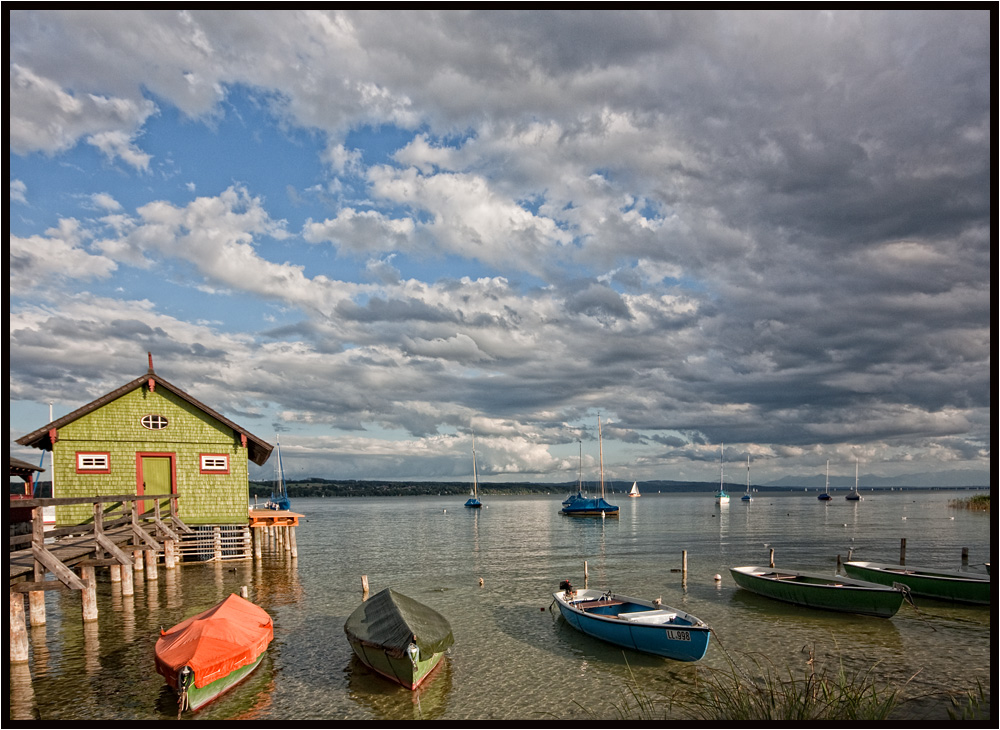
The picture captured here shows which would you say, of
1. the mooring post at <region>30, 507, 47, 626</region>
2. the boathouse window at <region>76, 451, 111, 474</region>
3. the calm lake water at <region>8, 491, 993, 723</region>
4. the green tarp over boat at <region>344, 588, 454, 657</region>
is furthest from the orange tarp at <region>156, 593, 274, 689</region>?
the boathouse window at <region>76, 451, 111, 474</region>

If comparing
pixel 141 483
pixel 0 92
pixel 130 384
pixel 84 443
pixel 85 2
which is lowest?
pixel 141 483

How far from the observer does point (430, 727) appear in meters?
7.61

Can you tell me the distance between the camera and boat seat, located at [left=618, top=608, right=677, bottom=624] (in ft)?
63.1

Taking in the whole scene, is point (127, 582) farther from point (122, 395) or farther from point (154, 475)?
point (122, 395)

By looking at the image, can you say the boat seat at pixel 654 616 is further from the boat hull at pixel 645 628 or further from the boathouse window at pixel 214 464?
the boathouse window at pixel 214 464

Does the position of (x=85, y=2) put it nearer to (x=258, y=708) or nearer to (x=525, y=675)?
(x=258, y=708)

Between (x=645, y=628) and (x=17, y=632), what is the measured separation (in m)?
18.1

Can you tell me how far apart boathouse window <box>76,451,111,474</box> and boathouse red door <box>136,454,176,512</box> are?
144 centimetres

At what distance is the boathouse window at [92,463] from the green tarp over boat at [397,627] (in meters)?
21.1

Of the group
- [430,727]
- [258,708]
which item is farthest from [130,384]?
[430,727]

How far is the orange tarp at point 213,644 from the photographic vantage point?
1405 centimetres

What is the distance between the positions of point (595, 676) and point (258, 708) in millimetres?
9150

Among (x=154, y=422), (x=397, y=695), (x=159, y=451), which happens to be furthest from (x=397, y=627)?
(x=154, y=422)

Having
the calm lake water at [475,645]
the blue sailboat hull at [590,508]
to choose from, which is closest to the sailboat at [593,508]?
the blue sailboat hull at [590,508]
